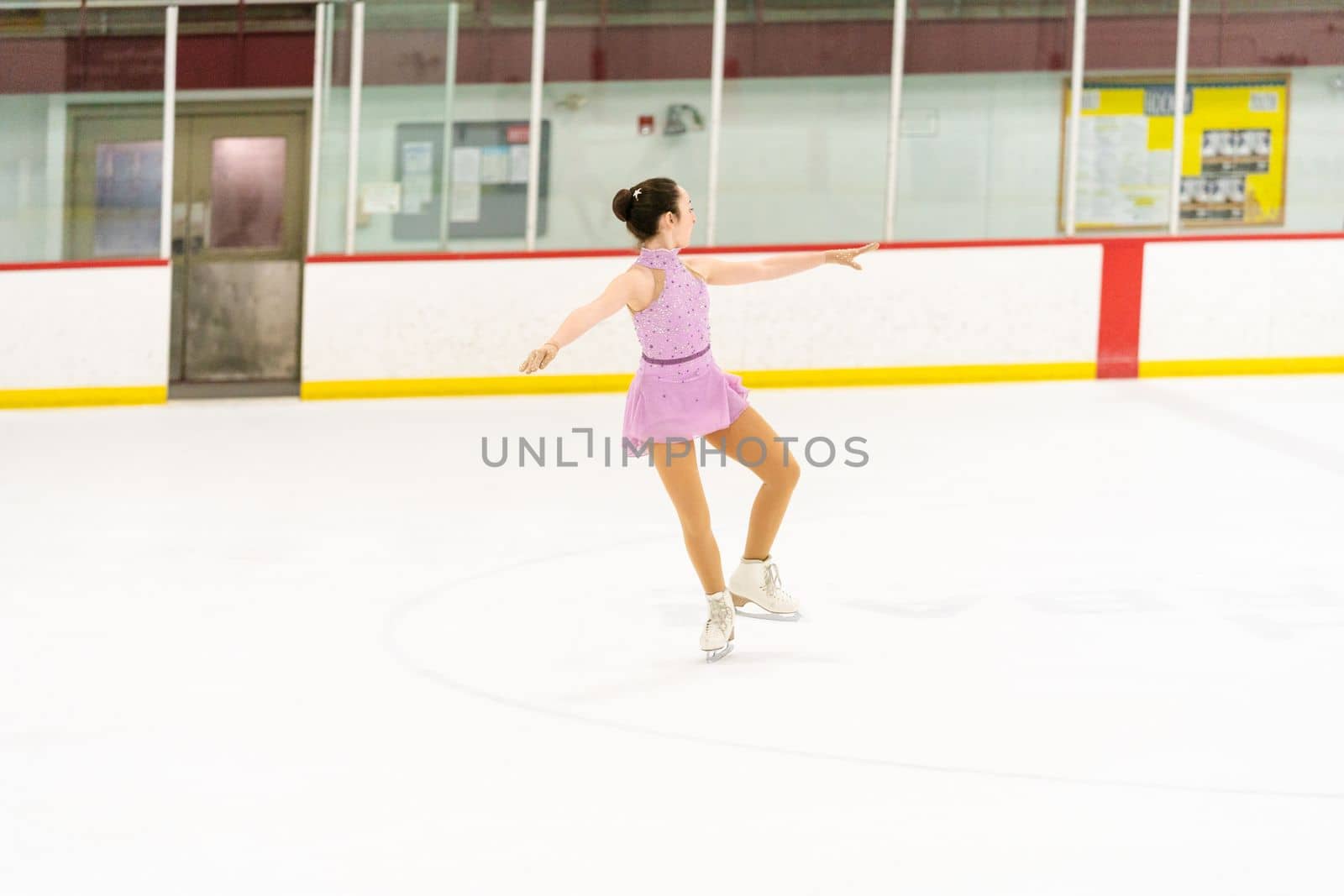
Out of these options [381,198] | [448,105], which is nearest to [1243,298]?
[448,105]

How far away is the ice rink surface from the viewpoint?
3.43m

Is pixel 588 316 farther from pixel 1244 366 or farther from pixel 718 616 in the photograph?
pixel 1244 366

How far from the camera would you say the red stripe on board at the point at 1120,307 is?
37.9 feet

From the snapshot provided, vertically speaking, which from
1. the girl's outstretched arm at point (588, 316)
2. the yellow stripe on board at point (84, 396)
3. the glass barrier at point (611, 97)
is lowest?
the yellow stripe on board at point (84, 396)

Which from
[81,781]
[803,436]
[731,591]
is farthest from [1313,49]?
[81,781]

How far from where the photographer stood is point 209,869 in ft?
11.0

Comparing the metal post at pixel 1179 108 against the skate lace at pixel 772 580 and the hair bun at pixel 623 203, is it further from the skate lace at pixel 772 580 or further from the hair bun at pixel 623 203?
the hair bun at pixel 623 203

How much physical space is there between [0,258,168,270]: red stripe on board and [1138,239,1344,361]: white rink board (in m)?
6.56

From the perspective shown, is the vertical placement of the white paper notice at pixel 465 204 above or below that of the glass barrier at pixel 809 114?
below

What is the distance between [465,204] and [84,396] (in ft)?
9.15

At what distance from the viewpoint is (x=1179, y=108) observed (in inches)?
464

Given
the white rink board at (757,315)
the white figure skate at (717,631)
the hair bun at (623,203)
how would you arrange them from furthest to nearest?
the white rink board at (757,315)
the white figure skate at (717,631)
the hair bun at (623,203)

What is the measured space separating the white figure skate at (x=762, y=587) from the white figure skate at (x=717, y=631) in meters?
0.31

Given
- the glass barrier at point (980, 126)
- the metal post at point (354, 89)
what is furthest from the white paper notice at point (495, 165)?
the glass barrier at point (980, 126)
